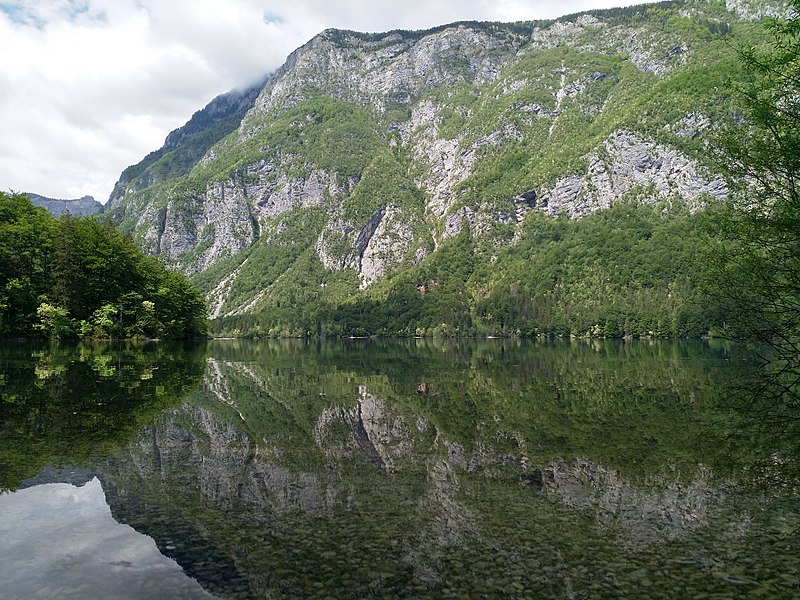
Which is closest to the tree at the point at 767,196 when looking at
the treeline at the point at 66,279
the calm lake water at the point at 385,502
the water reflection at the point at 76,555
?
the calm lake water at the point at 385,502

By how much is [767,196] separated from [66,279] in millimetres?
64940

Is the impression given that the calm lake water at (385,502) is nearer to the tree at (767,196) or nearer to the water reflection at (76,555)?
the water reflection at (76,555)

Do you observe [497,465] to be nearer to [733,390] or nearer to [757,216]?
[757,216]

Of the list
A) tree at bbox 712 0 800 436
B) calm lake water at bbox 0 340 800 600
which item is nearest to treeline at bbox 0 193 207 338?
calm lake water at bbox 0 340 800 600

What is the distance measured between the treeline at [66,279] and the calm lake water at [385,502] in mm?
40200

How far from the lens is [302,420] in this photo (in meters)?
21.0

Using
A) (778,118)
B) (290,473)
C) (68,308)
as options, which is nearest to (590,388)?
(778,118)

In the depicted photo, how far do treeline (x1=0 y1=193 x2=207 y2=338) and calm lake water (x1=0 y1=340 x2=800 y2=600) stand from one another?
4020cm

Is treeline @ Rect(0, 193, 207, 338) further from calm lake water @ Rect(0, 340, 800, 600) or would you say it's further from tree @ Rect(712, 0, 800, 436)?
tree @ Rect(712, 0, 800, 436)

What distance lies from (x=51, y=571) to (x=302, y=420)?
13.2 metres

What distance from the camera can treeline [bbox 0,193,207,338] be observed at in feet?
187

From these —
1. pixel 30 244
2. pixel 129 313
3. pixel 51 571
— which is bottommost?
pixel 51 571

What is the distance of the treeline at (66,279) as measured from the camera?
2247 inches

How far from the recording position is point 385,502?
37.8ft
